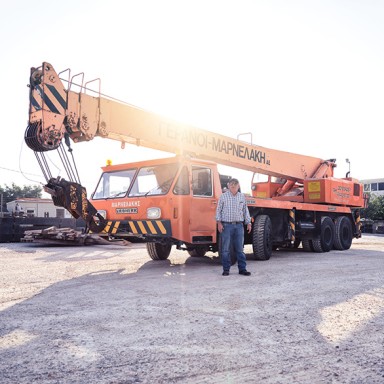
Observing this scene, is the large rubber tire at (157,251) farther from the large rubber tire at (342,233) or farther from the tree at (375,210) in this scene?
the tree at (375,210)

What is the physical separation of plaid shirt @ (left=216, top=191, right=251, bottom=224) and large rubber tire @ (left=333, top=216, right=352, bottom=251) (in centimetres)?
Result: 614

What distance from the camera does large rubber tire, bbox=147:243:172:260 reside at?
29.8 ft

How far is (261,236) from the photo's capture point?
8688mm

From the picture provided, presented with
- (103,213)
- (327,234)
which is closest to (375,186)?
(327,234)

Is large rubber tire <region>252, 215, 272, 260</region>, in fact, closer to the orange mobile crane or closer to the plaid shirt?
the orange mobile crane

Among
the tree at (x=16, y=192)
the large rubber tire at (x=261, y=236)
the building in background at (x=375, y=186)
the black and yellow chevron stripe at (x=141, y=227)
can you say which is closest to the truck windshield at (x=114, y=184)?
the black and yellow chevron stripe at (x=141, y=227)

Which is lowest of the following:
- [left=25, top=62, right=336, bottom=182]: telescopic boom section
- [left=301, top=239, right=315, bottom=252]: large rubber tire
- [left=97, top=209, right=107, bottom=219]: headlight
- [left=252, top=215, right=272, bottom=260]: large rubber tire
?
[left=301, top=239, right=315, bottom=252]: large rubber tire

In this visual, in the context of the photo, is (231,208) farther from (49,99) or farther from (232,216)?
(49,99)

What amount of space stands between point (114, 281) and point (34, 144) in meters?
2.46

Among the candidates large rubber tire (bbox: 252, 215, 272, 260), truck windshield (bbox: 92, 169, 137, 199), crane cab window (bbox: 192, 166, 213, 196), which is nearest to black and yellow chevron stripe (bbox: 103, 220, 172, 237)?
truck windshield (bbox: 92, 169, 137, 199)

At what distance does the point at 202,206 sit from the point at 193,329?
432cm

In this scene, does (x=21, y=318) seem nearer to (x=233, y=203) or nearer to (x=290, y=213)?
(x=233, y=203)

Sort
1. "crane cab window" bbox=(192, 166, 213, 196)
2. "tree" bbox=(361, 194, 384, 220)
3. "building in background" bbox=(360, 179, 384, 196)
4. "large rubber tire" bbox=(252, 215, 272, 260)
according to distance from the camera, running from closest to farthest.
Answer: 1. "crane cab window" bbox=(192, 166, 213, 196)
2. "large rubber tire" bbox=(252, 215, 272, 260)
3. "tree" bbox=(361, 194, 384, 220)
4. "building in background" bbox=(360, 179, 384, 196)

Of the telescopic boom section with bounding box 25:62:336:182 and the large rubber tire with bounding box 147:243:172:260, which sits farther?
the large rubber tire with bounding box 147:243:172:260
